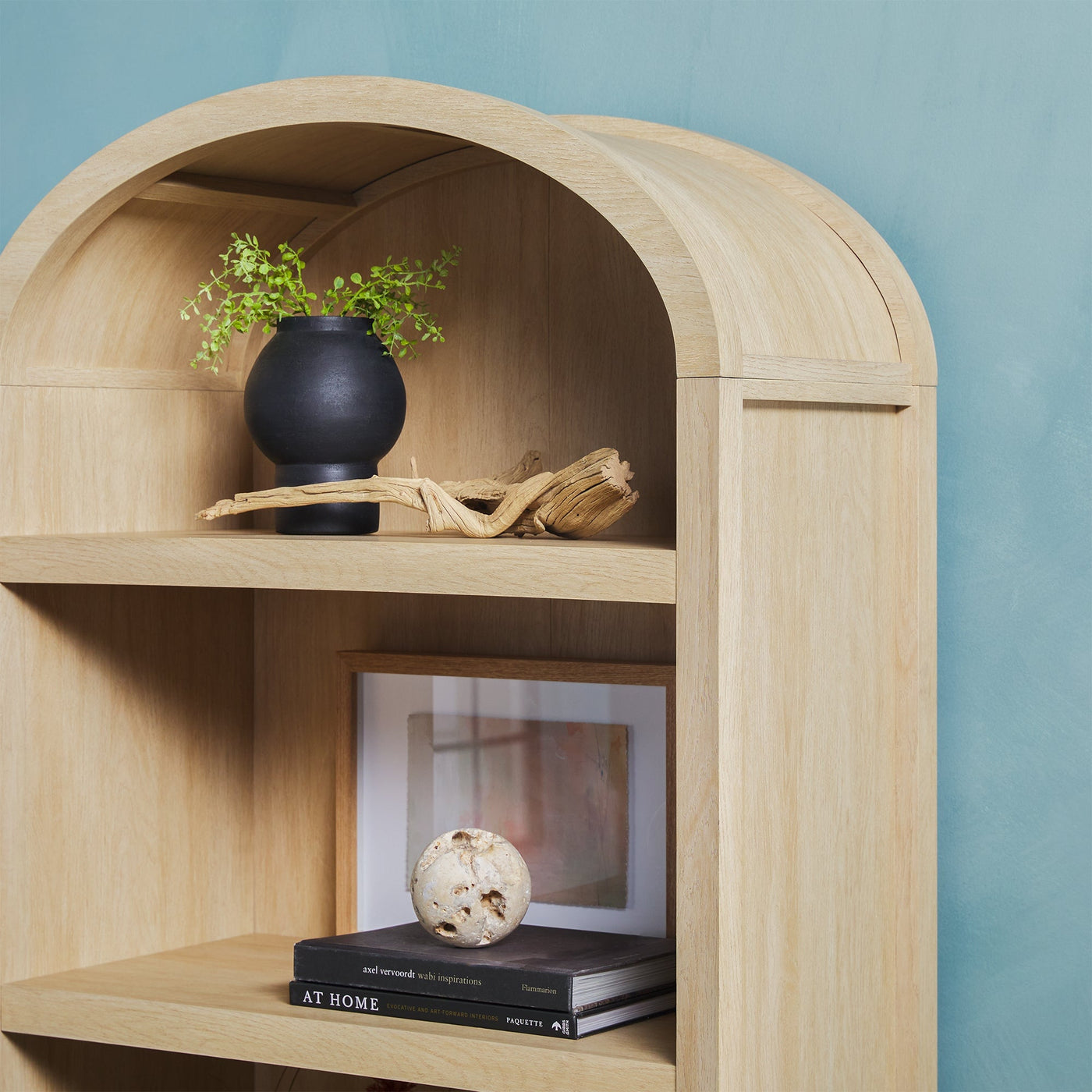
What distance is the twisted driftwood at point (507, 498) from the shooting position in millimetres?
1275

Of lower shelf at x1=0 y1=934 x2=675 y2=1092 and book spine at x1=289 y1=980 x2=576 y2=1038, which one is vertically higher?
book spine at x1=289 y1=980 x2=576 y2=1038

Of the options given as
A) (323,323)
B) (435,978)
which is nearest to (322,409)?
(323,323)

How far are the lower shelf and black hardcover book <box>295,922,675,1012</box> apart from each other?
3cm

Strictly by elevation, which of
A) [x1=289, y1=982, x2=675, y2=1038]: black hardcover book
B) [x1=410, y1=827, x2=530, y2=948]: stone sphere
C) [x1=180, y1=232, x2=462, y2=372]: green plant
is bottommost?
[x1=289, y1=982, x2=675, y2=1038]: black hardcover book

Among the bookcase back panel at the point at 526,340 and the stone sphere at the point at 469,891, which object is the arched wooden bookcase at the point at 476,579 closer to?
the bookcase back panel at the point at 526,340

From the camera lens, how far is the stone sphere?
131 centimetres

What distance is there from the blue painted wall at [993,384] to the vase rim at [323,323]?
401 mm

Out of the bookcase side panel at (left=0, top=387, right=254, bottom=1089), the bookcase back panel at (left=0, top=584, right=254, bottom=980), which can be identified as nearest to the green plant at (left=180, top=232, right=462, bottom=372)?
the bookcase side panel at (left=0, top=387, right=254, bottom=1089)

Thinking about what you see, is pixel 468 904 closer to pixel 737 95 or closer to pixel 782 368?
pixel 782 368

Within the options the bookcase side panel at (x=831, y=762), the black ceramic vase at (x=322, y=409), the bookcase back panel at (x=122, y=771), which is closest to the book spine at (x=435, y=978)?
the bookcase side panel at (x=831, y=762)

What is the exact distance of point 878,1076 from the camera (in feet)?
4.38

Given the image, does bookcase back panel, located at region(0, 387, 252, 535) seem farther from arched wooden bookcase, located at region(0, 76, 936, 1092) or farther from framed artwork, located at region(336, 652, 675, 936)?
framed artwork, located at region(336, 652, 675, 936)

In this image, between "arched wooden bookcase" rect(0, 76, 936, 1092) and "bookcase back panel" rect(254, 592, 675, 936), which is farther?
"bookcase back panel" rect(254, 592, 675, 936)

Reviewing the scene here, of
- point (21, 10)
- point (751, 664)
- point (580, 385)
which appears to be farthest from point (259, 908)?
point (21, 10)
